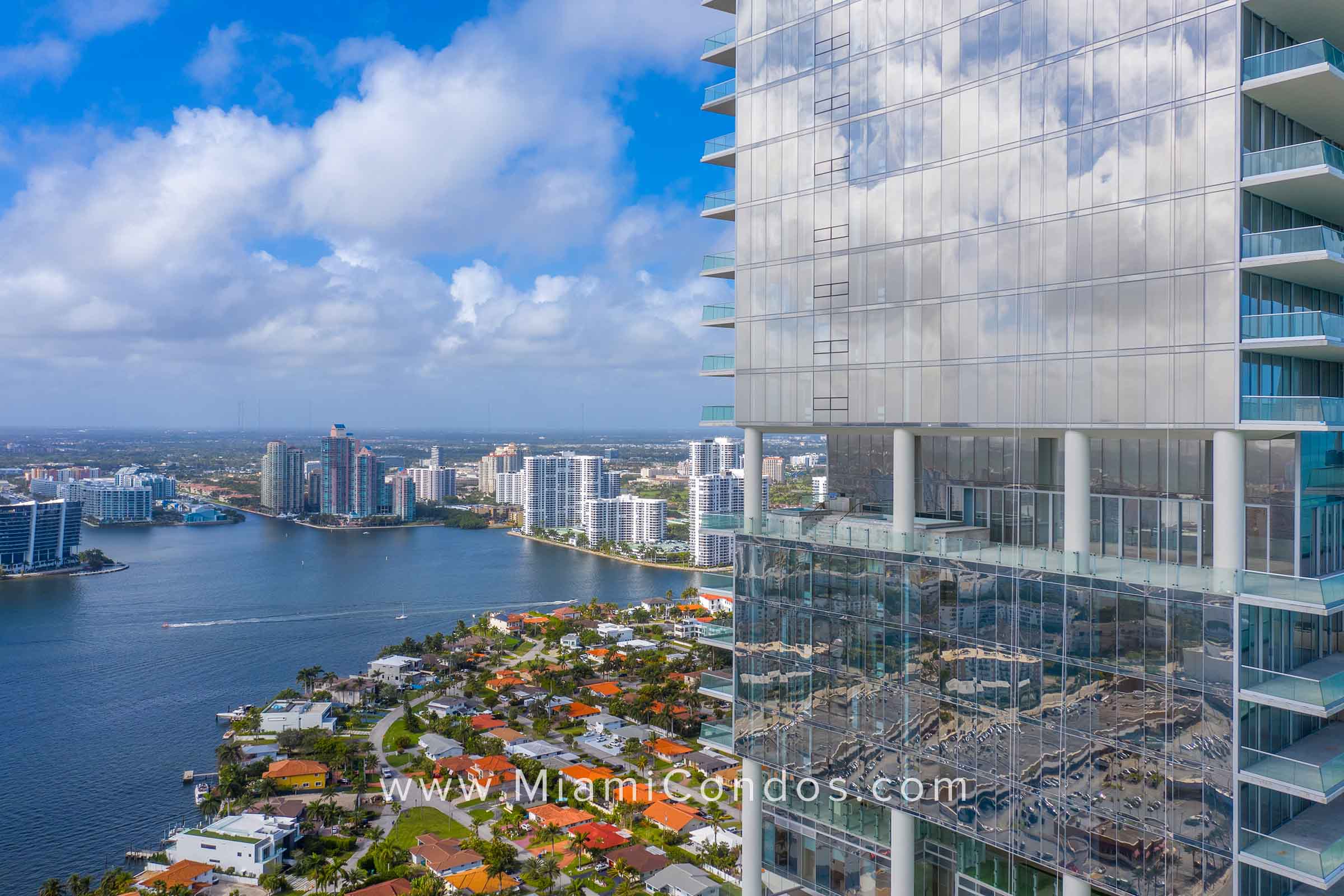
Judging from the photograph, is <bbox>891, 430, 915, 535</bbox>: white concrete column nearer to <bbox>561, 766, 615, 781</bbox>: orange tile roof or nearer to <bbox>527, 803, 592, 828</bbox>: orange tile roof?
<bbox>527, 803, 592, 828</bbox>: orange tile roof

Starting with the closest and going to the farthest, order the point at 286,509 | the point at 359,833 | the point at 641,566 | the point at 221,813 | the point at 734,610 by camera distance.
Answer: the point at 734,610, the point at 359,833, the point at 221,813, the point at 641,566, the point at 286,509

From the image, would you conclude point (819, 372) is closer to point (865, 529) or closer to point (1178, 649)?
point (865, 529)

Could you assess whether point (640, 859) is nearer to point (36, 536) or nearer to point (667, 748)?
point (667, 748)

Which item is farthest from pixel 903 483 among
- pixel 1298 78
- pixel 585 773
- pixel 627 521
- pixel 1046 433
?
pixel 627 521

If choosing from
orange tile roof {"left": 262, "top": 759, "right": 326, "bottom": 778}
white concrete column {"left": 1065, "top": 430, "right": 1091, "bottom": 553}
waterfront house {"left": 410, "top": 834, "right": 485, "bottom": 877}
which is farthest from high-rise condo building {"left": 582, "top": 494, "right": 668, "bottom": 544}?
white concrete column {"left": 1065, "top": 430, "right": 1091, "bottom": 553}

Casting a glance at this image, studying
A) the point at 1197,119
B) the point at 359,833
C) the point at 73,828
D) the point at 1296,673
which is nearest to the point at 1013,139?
the point at 1197,119

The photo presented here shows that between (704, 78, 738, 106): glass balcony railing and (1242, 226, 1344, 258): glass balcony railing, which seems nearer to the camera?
(1242, 226, 1344, 258): glass balcony railing
